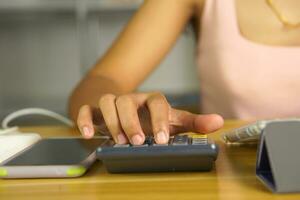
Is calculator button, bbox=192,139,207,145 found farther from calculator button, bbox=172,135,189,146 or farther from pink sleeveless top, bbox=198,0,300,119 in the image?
pink sleeveless top, bbox=198,0,300,119

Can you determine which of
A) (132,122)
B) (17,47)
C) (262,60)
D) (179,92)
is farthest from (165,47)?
(17,47)

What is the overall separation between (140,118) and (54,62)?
2133 millimetres

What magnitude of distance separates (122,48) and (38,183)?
59 cm

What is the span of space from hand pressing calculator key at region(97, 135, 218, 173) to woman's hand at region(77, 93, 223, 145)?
0.03m

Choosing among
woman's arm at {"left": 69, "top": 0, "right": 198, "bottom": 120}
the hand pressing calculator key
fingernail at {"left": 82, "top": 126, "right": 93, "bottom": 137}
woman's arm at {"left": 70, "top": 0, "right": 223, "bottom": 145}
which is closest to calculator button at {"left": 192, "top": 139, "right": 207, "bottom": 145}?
the hand pressing calculator key

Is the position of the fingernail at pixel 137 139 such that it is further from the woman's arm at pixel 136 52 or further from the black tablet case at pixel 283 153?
the woman's arm at pixel 136 52

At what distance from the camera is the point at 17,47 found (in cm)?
260

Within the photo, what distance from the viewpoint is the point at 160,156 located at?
0.41 meters

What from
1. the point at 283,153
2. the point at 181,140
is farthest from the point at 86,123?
the point at 283,153

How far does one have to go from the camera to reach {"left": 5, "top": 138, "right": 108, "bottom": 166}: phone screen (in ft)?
1.47

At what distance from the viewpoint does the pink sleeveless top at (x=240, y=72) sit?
2.97 ft

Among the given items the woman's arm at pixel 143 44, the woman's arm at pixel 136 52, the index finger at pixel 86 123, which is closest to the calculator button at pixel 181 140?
the index finger at pixel 86 123

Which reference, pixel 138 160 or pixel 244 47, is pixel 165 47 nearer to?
pixel 244 47

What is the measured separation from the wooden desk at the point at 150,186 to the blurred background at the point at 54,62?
6.51ft
